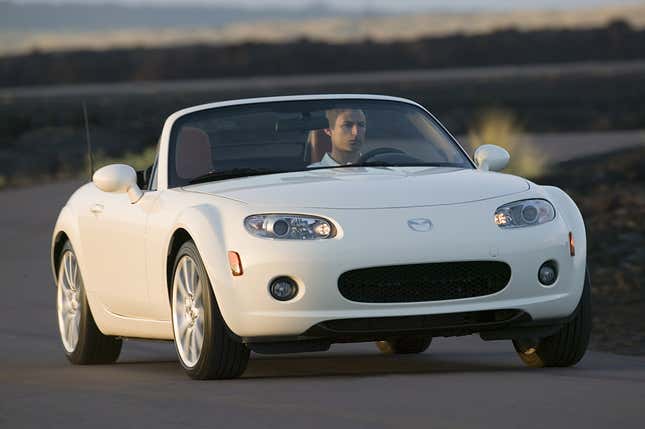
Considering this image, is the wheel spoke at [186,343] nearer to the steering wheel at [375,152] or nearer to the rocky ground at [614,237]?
the steering wheel at [375,152]

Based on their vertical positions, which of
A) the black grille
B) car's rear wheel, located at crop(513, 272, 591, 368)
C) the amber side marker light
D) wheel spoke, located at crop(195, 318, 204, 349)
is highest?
the amber side marker light

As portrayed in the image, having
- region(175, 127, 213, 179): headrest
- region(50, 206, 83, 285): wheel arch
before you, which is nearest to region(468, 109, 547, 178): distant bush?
region(50, 206, 83, 285): wheel arch

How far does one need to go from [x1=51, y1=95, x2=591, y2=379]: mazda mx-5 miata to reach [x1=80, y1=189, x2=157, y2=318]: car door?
0.8 inches

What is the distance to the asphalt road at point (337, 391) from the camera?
7.19 meters

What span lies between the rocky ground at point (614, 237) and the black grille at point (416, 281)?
3.14m

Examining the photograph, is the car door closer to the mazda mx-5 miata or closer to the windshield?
the mazda mx-5 miata

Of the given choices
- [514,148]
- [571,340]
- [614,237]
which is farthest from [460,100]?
[571,340]

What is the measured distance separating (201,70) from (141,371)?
97.4 meters

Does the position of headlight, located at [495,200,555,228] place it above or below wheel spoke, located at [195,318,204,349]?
above

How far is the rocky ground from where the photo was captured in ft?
42.3

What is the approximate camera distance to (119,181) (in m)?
9.97

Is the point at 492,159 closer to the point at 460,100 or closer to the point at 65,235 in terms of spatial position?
the point at 65,235

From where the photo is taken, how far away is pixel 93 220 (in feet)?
34.6

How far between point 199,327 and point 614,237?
966 centimetres
